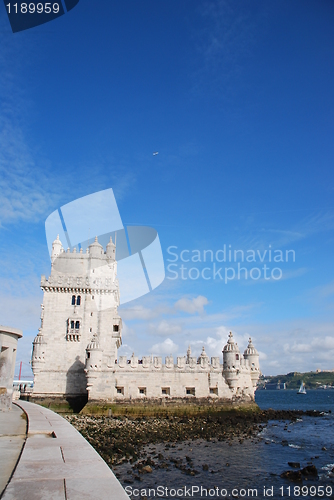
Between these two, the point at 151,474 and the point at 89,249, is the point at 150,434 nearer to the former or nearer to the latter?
the point at 151,474

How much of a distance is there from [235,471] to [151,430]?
1069cm

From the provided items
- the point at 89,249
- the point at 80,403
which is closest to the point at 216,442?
the point at 80,403

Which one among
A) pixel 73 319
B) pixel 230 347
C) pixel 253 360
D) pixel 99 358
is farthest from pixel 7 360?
pixel 253 360

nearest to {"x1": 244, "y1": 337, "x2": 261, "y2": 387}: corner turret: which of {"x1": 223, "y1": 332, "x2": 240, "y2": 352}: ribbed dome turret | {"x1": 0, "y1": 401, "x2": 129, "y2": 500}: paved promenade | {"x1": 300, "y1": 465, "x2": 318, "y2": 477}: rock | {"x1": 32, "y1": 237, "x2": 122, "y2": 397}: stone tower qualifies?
{"x1": 223, "y1": 332, "x2": 240, "y2": 352}: ribbed dome turret

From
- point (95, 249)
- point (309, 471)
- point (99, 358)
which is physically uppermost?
point (95, 249)

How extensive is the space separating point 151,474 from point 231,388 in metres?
21.9

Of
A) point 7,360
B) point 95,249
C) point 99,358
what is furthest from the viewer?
point 95,249

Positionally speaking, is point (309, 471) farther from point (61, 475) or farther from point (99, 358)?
point (99, 358)

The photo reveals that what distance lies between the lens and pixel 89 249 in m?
45.4

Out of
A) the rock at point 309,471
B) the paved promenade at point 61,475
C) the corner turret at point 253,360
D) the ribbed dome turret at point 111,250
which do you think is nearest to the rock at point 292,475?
the rock at point 309,471

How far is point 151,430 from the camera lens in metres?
28.2

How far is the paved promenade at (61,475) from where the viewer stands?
552 centimetres

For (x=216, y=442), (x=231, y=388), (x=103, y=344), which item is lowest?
(x=216, y=442)

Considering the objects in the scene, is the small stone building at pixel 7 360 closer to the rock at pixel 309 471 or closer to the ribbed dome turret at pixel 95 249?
the rock at pixel 309 471
